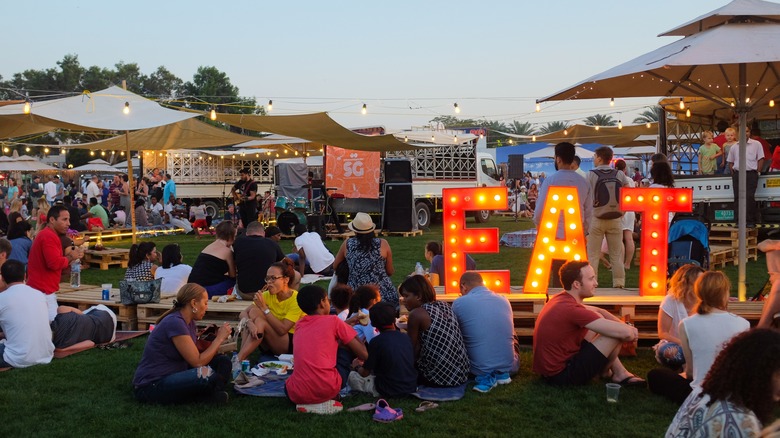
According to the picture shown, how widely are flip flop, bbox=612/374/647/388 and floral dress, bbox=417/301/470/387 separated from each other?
1.27m

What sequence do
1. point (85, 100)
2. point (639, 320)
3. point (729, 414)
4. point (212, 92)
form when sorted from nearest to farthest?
point (729, 414), point (639, 320), point (85, 100), point (212, 92)

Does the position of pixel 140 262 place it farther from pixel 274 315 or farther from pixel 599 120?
pixel 599 120

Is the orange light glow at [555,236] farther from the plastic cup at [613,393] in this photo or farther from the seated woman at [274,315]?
the seated woman at [274,315]

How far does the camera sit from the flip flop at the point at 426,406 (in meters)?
5.61

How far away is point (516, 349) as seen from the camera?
661cm

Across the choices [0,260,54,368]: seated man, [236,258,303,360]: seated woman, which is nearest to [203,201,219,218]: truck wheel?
[0,260,54,368]: seated man

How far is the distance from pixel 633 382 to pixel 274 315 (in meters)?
3.11

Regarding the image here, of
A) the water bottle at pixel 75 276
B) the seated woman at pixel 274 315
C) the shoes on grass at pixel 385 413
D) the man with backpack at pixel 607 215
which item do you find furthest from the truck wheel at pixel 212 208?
the shoes on grass at pixel 385 413

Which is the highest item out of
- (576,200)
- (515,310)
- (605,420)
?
(576,200)

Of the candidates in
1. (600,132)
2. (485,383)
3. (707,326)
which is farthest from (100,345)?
(600,132)

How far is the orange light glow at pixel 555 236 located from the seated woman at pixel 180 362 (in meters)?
3.08

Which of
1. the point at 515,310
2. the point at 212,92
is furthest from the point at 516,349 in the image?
the point at 212,92

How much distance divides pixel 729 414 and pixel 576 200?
175 inches

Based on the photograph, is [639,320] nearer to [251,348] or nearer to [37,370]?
[251,348]
